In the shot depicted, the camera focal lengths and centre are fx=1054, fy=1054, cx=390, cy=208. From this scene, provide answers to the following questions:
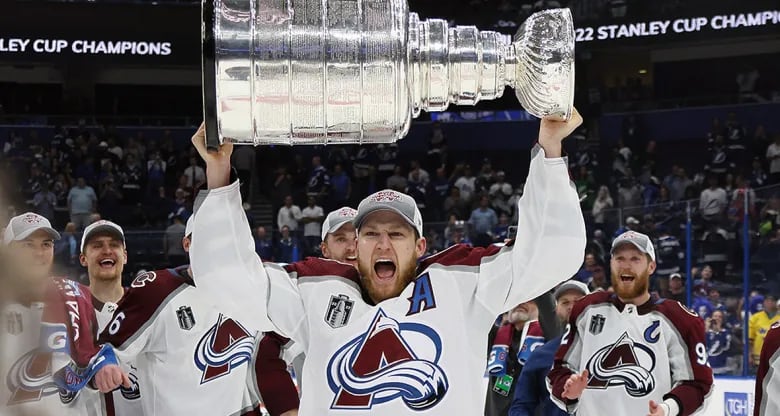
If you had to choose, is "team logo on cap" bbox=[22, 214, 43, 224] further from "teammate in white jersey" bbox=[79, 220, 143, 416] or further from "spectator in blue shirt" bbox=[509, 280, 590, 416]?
"spectator in blue shirt" bbox=[509, 280, 590, 416]

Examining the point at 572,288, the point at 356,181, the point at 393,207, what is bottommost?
the point at 572,288

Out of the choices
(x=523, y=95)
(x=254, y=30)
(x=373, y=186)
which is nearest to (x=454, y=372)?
(x=523, y=95)

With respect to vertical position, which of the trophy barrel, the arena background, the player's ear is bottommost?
the player's ear

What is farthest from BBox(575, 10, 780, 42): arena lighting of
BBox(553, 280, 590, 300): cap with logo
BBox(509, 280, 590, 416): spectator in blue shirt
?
BBox(509, 280, 590, 416): spectator in blue shirt

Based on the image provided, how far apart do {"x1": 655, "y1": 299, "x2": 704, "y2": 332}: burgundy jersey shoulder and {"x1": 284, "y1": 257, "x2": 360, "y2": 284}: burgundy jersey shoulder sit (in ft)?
7.23

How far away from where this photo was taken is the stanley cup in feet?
6.97

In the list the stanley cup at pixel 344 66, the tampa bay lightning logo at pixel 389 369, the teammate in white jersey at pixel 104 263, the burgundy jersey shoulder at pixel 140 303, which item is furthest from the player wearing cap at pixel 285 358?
the stanley cup at pixel 344 66

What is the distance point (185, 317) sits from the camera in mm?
4121

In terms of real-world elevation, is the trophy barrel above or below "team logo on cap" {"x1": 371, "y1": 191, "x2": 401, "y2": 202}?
above

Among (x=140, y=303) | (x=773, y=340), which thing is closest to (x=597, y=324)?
(x=773, y=340)

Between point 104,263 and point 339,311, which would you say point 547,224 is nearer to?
point 339,311

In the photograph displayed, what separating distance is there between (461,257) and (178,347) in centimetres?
167

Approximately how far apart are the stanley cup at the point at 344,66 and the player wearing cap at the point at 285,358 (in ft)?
6.75

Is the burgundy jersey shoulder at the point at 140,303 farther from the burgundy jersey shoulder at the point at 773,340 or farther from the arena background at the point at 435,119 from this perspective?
the arena background at the point at 435,119
